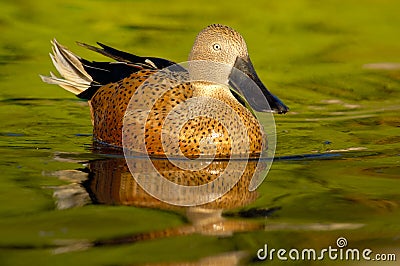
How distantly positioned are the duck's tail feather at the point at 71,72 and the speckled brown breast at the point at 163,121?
0.82 meters

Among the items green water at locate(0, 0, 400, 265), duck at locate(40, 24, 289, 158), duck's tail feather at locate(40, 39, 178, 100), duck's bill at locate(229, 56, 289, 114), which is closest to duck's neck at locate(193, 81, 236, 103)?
duck at locate(40, 24, 289, 158)

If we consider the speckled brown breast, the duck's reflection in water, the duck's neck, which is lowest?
the duck's reflection in water

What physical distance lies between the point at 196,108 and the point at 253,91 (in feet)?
1.66

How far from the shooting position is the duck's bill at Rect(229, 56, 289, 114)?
26.0 feet

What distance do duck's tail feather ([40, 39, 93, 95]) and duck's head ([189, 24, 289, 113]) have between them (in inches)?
65.3

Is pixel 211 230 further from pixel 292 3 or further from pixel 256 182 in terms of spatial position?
pixel 292 3

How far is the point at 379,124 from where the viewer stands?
9.27 meters

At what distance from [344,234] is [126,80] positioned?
343 cm

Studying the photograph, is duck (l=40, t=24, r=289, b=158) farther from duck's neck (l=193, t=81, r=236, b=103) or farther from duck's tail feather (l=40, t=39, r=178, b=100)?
duck's tail feather (l=40, t=39, r=178, b=100)

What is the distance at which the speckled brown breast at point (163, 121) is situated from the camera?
7805 mm

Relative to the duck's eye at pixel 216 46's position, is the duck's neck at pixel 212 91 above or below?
below

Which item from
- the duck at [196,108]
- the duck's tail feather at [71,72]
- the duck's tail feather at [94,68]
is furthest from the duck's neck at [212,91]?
the duck's tail feather at [71,72]

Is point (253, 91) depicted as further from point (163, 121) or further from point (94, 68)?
point (94, 68)

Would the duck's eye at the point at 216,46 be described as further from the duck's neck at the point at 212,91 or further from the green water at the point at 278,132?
the green water at the point at 278,132
